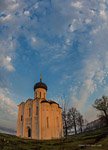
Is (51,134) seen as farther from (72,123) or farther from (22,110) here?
Answer: (72,123)

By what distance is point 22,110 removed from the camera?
2288 inches

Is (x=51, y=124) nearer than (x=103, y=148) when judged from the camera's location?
No

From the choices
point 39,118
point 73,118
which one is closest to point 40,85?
point 39,118

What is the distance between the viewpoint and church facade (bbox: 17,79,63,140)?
53.0 m

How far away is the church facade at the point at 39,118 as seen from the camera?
2086 inches

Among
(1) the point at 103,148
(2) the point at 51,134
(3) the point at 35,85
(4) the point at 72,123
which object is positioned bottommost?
(1) the point at 103,148

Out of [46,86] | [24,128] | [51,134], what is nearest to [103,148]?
[51,134]

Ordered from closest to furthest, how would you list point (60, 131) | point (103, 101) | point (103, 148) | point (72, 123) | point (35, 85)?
point (103, 148)
point (60, 131)
point (35, 85)
point (103, 101)
point (72, 123)

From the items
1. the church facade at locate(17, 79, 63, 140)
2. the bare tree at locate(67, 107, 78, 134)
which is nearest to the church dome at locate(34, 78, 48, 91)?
the church facade at locate(17, 79, 63, 140)

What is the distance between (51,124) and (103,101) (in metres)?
20.2

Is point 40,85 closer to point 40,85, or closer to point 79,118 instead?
point 40,85

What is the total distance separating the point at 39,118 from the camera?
54.1 m

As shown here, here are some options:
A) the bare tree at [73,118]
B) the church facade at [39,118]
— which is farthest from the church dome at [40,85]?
the bare tree at [73,118]

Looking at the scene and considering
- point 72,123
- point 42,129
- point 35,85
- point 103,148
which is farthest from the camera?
point 72,123
